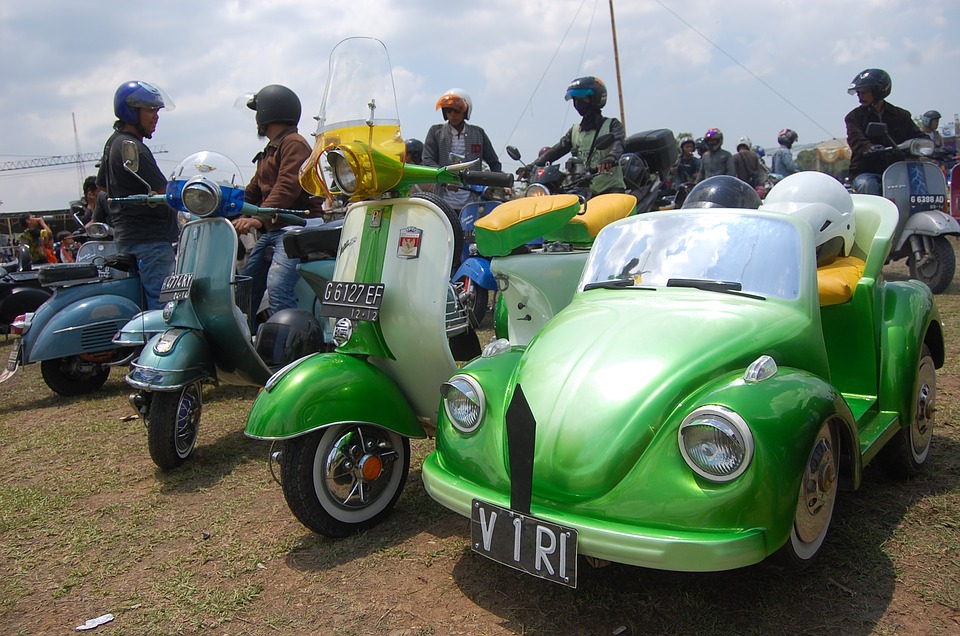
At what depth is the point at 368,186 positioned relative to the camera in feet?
9.59

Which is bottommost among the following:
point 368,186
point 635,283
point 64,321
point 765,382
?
point 64,321

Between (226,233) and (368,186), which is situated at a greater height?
(368,186)

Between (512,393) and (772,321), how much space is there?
905mm

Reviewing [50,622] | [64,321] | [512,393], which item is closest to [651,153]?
[512,393]

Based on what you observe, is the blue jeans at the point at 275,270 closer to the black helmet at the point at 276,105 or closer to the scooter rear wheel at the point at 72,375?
the black helmet at the point at 276,105

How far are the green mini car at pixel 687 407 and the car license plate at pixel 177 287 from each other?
6.60ft

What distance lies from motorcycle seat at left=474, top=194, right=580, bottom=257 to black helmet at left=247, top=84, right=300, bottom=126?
1781 mm

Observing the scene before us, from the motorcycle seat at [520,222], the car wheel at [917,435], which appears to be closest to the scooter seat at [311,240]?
the motorcycle seat at [520,222]

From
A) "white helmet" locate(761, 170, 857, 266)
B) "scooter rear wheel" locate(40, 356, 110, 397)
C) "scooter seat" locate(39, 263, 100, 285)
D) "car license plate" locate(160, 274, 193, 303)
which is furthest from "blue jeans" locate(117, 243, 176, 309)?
"white helmet" locate(761, 170, 857, 266)

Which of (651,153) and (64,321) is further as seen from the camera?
(651,153)

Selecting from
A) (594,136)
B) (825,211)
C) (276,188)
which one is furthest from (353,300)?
(594,136)

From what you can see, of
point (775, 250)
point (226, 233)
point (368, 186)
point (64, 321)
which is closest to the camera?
point (775, 250)

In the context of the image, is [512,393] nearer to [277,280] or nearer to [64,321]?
[277,280]

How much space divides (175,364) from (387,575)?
67.1 inches
